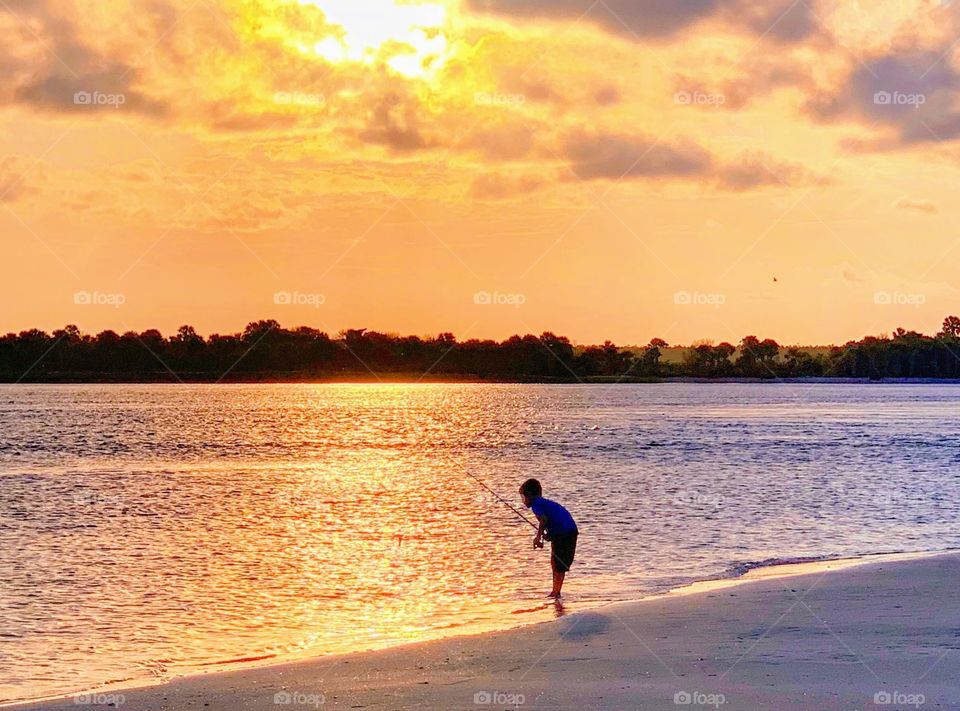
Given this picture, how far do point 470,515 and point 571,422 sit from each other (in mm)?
72106

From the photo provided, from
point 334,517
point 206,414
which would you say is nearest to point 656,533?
point 334,517

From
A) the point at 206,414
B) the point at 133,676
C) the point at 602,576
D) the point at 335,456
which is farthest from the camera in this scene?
the point at 206,414

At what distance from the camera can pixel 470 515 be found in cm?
3009

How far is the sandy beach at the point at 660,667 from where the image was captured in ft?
32.4

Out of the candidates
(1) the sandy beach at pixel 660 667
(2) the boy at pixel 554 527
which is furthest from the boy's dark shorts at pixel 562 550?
(1) the sandy beach at pixel 660 667

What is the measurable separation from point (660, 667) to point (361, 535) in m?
15.6

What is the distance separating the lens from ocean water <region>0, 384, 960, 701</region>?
14836 mm

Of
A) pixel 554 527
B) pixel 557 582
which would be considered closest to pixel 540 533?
pixel 554 527

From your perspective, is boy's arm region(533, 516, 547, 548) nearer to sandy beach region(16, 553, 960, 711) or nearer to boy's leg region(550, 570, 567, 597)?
boy's leg region(550, 570, 567, 597)

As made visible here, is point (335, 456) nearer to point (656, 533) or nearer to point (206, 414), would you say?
point (656, 533)

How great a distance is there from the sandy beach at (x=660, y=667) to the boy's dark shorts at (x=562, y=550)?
195 centimetres

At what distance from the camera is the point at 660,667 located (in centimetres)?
1108

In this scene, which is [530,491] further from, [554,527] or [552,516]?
[554,527]

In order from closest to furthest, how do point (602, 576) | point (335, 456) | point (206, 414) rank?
point (602, 576), point (335, 456), point (206, 414)
